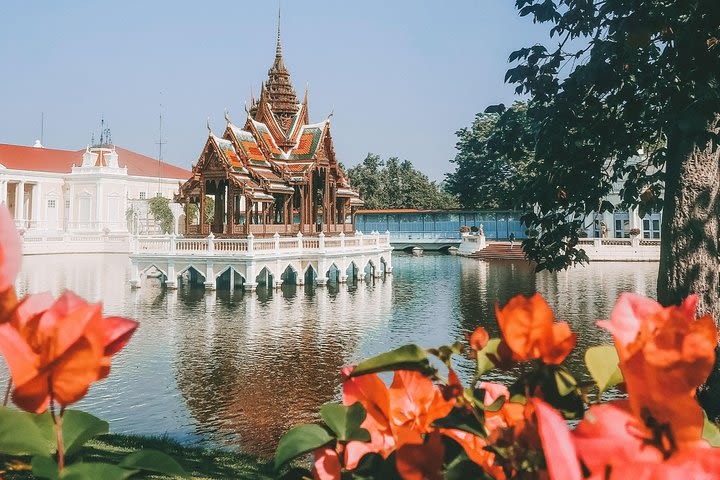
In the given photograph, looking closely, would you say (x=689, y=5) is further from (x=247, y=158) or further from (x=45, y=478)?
(x=247, y=158)

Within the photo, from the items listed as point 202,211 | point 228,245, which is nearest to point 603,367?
point 228,245

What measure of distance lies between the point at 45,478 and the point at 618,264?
38.7 m

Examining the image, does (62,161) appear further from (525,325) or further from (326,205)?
(525,325)

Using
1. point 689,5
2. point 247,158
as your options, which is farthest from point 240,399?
point 247,158

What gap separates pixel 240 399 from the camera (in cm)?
973

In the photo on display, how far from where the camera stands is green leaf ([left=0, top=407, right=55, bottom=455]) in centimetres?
75

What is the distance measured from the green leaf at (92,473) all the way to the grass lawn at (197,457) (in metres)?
5.35

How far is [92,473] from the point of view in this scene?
2.23 ft

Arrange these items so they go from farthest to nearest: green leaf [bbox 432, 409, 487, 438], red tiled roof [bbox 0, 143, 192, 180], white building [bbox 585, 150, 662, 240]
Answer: red tiled roof [bbox 0, 143, 192, 180] → white building [bbox 585, 150, 662, 240] → green leaf [bbox 432, 409, 487, 438]

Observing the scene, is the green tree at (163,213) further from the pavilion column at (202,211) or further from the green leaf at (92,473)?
the green leaf at (92,473)

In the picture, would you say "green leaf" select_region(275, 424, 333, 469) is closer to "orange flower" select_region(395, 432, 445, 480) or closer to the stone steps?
"orange flower" select_region(395, 432, 445, 480)

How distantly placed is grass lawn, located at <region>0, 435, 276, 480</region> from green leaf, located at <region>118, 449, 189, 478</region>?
5.29 meters

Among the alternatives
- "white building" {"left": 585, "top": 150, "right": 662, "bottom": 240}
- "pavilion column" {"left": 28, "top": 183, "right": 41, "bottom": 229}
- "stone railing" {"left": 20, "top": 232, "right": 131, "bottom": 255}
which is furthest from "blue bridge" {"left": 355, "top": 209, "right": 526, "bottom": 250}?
"pavilion column" {"left": 28, "top": 183, "right": 41, "bottom": 229}

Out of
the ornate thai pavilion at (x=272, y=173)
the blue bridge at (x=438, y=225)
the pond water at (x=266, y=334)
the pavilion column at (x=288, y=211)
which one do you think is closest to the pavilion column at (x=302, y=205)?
the ornate thai pavilion at (x=272, y=173)
